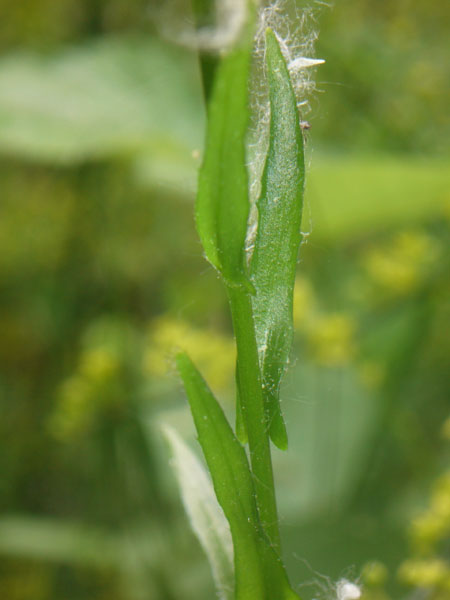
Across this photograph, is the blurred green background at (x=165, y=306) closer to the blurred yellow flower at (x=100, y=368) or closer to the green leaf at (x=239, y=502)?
the blurred yellow flower at (x=100, y=368)

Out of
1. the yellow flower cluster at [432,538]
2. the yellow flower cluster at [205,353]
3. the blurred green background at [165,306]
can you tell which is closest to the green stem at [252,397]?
the yellow flower cluster at [432,538]

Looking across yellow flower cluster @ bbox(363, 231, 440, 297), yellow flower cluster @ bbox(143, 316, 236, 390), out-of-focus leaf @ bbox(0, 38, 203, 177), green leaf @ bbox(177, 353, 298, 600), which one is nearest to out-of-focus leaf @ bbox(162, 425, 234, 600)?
green leaf @ bbox(177, 353, 298, 600)

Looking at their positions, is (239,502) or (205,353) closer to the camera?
(239,502)

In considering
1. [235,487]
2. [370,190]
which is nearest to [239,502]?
[235,487]

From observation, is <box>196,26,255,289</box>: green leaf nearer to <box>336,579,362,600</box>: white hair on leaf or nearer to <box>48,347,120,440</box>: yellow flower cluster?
<box>336,579,362,600</box>: white hair on leaf

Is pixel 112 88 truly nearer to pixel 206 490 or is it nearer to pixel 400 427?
pixel 400 427

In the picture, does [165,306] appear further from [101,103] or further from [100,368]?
[100,368]

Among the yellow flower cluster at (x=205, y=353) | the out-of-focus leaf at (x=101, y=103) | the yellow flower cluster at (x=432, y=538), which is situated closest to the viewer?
the yellow flower cluster at (x=432, y=538)
